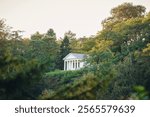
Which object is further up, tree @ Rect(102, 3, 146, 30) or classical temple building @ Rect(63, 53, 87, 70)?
tree @ Rect(102, 3, 146, 30)

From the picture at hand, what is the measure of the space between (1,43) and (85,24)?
14.8 meters

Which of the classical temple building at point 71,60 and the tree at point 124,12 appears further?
the classical temple building at point 71,60

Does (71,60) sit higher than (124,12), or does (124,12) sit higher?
(124,12)

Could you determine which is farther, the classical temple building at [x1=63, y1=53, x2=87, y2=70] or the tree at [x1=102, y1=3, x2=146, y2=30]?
the classical temple building at [x1=63, y1=53, x2=87, y2=70]

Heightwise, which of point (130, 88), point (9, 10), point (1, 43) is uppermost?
point (9, 10)

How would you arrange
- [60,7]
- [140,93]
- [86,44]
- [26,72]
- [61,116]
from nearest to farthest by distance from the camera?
[140,93]
[61,116]
[26,72]
[86,44]
[60,7]

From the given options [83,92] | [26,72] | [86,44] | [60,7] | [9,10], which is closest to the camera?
[83,92]

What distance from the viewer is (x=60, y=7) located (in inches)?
1827

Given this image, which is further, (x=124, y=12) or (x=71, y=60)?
(x=71, y=60)

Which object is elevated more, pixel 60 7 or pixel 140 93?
pixel 60 7

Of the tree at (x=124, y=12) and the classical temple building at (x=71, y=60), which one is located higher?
the tree at (x=124, y=12)

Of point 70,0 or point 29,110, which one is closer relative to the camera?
point 29,110

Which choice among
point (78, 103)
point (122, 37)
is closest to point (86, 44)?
point (122, 37)

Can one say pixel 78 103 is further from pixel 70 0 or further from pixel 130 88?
pixel 70 0
